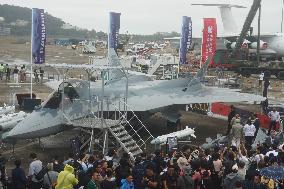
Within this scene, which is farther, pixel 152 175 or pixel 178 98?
pixel 178 98

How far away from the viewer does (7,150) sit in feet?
69.2

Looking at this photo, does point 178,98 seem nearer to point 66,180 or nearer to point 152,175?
point 152,175

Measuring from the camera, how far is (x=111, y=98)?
2292 cm

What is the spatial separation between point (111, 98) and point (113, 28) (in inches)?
727

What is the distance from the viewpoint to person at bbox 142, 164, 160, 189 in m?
11.4

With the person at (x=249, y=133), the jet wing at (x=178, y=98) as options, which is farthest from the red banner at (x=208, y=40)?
the person at (x=249, y=133)

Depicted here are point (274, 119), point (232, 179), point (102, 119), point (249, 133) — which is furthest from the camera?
point (274, 119)

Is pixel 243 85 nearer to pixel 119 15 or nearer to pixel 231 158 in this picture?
pixel 119 15

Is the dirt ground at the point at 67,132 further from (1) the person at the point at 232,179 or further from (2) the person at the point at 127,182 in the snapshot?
(1) the person at the point at 232,179

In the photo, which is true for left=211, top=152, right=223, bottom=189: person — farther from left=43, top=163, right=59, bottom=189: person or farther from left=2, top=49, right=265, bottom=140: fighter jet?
left=2, top=49, right=265, bottom=140: fighter jet

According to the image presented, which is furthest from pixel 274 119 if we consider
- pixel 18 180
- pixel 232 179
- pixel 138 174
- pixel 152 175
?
pixel 18 180

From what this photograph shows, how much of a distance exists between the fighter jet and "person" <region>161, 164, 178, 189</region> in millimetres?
8693

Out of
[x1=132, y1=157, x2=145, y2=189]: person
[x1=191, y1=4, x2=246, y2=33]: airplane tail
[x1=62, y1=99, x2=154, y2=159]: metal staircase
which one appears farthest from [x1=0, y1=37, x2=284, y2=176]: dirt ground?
[x1=191, y1=4, x2=246, y2=33]: airplane tail

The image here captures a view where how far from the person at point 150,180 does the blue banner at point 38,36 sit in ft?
67.0
